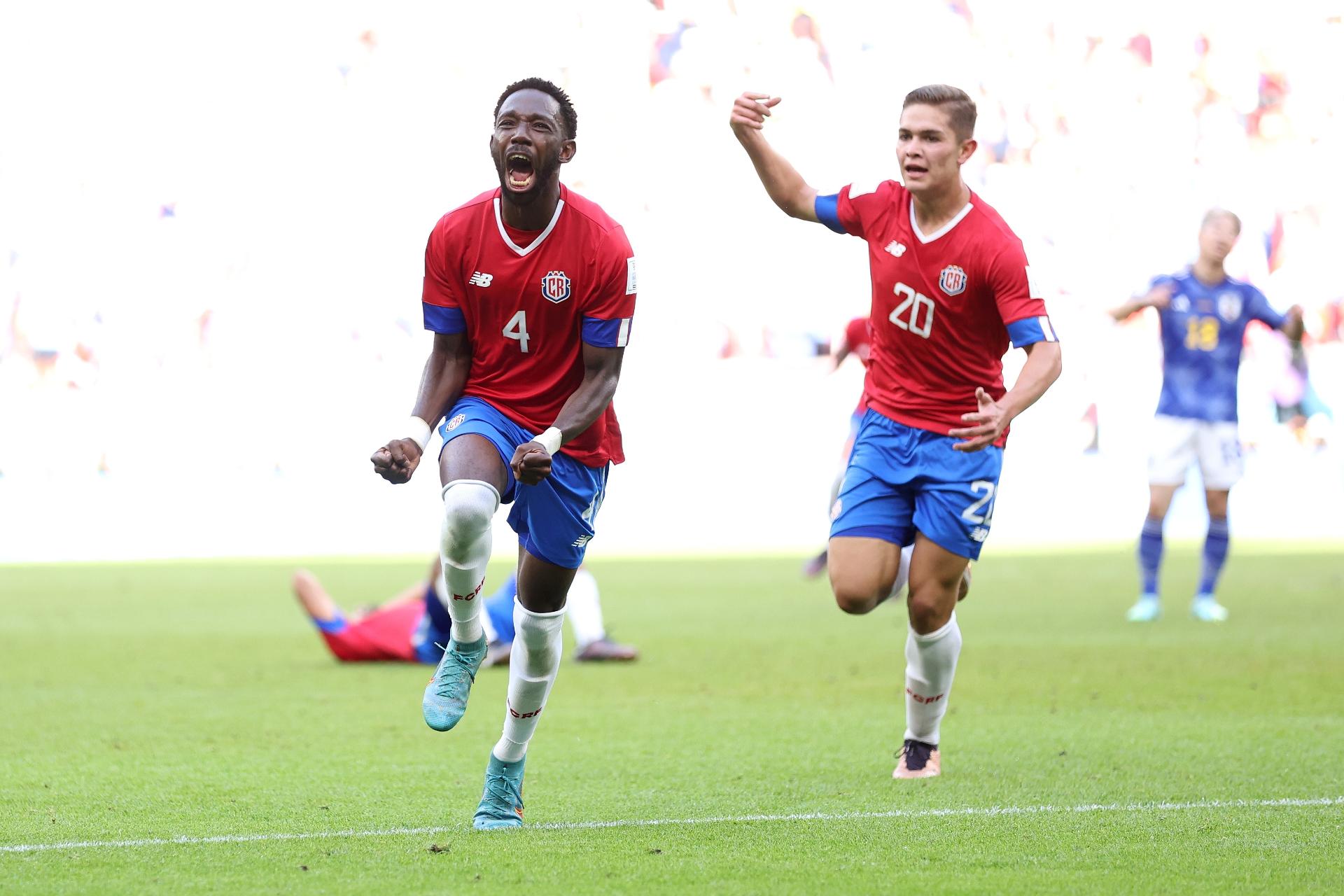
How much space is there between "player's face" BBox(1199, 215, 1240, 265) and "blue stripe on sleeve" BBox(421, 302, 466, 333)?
7.28 m

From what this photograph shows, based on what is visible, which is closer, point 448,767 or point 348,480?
point 448,767

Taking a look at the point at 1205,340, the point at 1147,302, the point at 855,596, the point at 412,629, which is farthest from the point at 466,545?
the point at 1205,340

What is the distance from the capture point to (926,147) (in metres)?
5.86

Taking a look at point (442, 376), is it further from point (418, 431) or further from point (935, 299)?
point (935, 299)

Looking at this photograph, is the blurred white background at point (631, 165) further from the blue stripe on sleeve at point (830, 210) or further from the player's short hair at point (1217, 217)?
the blue stripe on sleeve at point (830, 210)

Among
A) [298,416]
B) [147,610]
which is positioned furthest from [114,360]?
[147,610]

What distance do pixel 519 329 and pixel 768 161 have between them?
1405 mm

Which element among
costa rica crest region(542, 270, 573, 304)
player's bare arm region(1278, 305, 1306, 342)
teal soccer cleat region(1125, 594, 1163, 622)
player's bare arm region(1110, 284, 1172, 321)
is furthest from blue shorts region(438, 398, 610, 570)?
teal soccer cleat region(1125, 594, 1163, 622)

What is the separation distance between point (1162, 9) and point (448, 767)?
25.8 m

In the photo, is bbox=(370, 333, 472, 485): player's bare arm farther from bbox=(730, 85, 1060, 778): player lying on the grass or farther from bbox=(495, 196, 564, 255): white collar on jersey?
bbox=(730, 85, 1060, 778): player lying on the grass

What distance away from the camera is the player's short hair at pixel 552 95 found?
5.02 meters

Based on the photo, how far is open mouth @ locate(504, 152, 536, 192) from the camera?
4.88 metres

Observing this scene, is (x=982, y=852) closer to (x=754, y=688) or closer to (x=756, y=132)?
(x=756, y=132)

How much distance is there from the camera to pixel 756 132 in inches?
235
